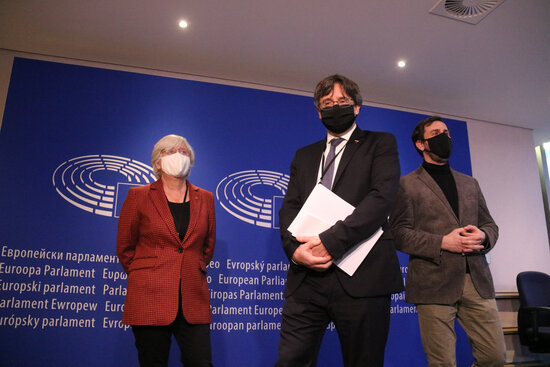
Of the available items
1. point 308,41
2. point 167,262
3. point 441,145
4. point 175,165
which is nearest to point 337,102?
point 441,145

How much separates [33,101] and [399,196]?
10.7ft

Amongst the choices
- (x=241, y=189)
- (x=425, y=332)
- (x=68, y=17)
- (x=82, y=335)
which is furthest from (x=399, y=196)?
(x=68, y=17)

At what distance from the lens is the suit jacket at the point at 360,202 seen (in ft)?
5.02

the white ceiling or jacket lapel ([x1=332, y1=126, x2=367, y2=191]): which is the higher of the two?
the white ceiling

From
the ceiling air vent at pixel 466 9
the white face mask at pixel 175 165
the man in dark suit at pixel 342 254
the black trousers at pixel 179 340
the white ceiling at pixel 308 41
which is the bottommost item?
the black trousers at pixel 179 340

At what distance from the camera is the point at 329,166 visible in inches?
69.5

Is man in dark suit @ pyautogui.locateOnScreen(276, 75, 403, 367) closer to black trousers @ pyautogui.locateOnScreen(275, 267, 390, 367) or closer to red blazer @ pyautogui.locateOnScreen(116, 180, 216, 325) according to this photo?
black trousers @ pyautogui.locateOnScreen(275, 267, 390, 367)

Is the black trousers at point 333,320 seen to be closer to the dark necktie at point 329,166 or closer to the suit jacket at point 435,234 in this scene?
the dark necktie at point 329,166

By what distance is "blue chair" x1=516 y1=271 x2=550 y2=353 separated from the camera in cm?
357

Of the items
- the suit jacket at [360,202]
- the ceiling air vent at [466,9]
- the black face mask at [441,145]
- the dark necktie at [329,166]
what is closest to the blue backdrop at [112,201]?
the ceiling air vent at [466,9]

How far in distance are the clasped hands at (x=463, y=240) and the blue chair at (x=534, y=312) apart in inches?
81.1

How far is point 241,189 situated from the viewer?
3.99 meters

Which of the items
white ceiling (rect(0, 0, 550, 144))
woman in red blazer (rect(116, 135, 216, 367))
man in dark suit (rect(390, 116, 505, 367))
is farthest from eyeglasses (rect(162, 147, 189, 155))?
white ceiling (rect(0, 0, 550, 144))

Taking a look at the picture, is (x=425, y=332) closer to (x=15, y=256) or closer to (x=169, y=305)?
(x=169, y=305)
